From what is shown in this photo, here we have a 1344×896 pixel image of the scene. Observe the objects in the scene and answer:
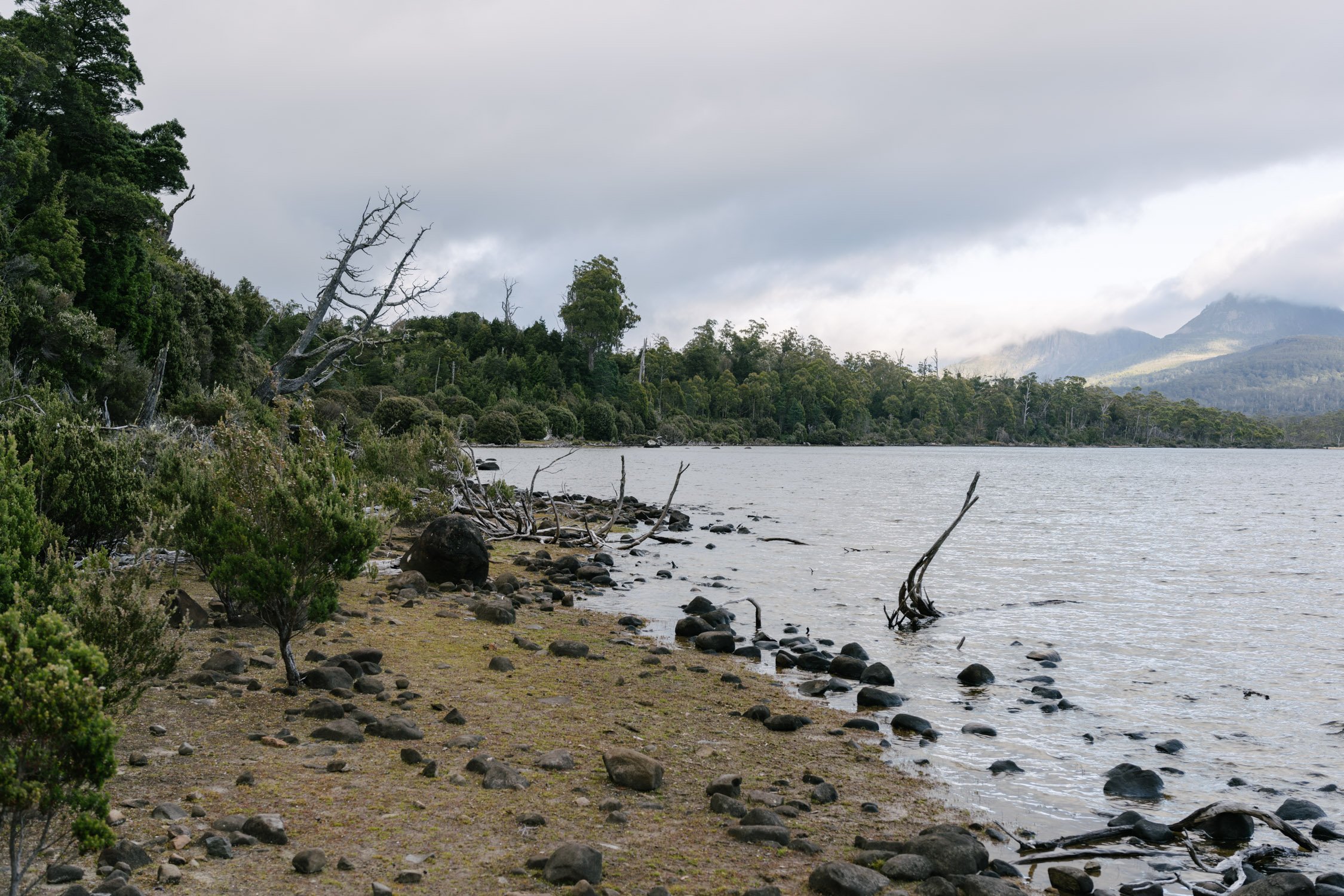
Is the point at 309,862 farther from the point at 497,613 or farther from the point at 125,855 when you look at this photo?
the point at 497,613

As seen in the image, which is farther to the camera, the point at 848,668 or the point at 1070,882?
the point at 848,668

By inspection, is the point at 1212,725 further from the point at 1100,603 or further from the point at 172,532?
the point at 172,532

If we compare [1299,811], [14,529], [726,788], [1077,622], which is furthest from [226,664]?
[1077,622]

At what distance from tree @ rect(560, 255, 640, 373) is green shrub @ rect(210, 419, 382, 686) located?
116076 millimetres

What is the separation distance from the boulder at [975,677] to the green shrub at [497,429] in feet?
263

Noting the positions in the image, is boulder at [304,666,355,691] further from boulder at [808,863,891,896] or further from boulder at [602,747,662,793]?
boulder at [808,863,891,896]

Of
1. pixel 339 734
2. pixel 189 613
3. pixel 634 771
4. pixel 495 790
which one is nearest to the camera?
pixel 495 790

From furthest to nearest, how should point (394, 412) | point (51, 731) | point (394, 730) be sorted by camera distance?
point (394, 412)
point (394, 730)
point (51, 731)

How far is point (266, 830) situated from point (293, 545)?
329cm

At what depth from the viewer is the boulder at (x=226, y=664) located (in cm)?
834

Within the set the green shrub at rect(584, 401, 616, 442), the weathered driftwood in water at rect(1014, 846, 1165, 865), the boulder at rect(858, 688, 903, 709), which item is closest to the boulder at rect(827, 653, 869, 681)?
the boulder at rect(858, 688, 903, 709)

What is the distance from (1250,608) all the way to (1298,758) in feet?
37.2

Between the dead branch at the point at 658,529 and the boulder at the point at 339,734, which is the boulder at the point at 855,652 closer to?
the dead branch at the point at 658,529

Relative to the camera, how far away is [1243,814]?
6.91 metres
